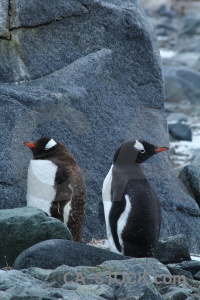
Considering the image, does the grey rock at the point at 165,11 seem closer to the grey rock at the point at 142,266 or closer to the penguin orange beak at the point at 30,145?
the penguin orange beak at the point at 30,145

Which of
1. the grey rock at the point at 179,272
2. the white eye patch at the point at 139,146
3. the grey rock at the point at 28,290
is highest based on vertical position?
the grey rock at the point at 28,290

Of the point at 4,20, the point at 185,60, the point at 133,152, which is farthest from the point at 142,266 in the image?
the point at 185,60

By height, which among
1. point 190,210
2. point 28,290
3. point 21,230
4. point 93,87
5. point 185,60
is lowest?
point 185,60

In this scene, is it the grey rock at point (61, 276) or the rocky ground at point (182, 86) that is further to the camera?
the rocky ground at point (182, 86)

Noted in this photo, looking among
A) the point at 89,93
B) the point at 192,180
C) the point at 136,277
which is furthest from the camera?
the point at 192,180

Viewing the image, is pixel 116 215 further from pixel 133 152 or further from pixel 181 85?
pixel 181 85

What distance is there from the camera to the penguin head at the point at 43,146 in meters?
6.69

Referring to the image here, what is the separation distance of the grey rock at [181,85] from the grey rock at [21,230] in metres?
11.3

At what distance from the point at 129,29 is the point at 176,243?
2367 millimetres

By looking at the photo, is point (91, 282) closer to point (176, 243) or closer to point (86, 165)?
point (176, 243)

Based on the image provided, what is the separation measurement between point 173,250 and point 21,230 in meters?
1.19

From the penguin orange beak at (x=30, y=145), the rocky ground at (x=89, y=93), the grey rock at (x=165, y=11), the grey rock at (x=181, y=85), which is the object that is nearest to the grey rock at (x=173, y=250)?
the rocky ground at (x=89, y=93)

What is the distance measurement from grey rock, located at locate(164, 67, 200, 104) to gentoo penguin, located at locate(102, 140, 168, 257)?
34.5 ft

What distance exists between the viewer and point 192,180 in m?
8.05
